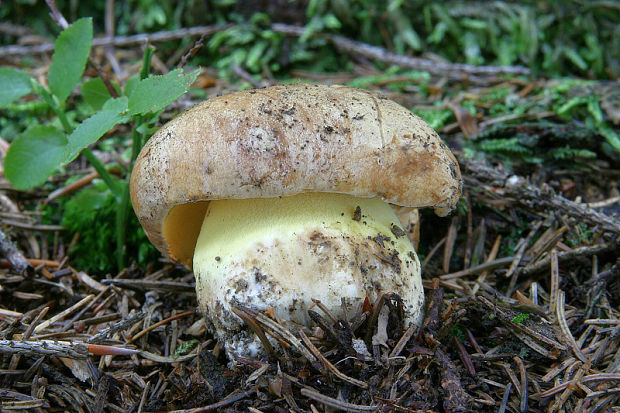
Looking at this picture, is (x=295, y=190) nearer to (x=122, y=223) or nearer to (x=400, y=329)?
(x=400, y=329)

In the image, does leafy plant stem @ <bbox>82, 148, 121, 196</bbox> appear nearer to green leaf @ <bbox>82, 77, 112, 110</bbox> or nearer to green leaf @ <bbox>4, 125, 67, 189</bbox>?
green leaf @ <bbox>4, 125, 67, 189</bbox>

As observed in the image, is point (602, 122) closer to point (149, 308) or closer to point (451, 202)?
point (451, 202)

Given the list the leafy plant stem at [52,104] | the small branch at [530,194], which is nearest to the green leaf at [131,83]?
the leafy plant stem at [52,104]

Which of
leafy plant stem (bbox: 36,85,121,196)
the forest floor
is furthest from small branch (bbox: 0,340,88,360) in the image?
leafy plant stem (bbox: 36,85,121,196)

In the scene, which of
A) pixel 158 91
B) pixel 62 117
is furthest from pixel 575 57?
pixel 62 117

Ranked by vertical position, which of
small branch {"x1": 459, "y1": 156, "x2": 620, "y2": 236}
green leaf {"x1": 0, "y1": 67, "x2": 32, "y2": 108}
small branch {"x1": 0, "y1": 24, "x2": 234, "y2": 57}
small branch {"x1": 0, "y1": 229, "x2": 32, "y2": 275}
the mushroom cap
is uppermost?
green leaf {"x1": 0, "y1": 67, "x2": 32, "y2": 108}

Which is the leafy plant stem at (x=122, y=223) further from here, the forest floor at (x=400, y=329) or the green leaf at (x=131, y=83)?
the green leaf at (x=131, y=83)
